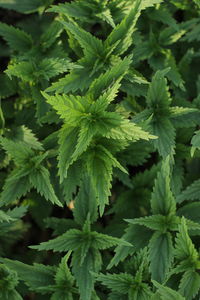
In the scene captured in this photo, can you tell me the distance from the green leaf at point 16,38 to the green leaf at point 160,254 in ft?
5.20

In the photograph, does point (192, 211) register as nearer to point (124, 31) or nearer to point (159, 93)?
point (159, 93)

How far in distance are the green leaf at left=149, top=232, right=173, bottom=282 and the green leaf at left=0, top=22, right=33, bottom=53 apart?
1584 mm

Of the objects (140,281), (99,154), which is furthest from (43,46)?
(140,281)

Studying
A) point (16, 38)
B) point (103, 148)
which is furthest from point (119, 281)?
point (16, 38)

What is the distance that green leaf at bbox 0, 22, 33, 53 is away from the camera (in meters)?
2.85

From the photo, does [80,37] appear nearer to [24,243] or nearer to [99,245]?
[99,245]

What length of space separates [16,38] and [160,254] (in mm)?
1766

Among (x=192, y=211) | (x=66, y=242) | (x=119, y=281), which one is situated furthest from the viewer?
(x=192, y=211)

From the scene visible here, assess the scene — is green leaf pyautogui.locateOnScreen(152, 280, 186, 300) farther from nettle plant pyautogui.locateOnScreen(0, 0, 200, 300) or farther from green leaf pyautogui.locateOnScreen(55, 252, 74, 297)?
green leaf pyautogui.locateOnScreen(55, 252, 74, 297)

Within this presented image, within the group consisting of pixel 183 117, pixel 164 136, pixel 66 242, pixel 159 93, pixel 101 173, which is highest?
pixel 159 93

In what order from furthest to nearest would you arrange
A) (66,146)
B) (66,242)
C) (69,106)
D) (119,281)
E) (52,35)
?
(52,35) < (66,242) < (119,281) < (66,146) < (69,106)

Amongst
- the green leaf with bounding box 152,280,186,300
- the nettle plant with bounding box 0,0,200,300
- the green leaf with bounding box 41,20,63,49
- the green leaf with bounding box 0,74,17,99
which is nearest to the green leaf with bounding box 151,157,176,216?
the nettle plant with bounding box 0,0,200,300

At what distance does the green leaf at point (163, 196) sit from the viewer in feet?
7.98

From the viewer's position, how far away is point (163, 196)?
2.55 metres
